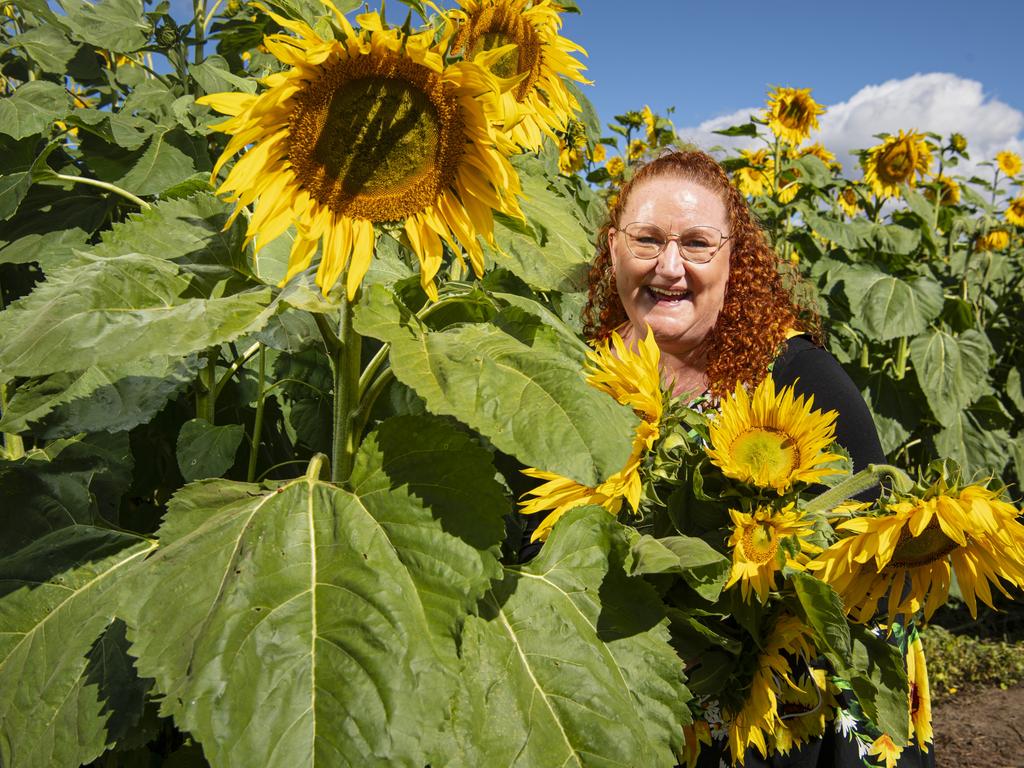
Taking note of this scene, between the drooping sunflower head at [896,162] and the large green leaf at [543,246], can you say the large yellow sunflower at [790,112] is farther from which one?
the large green leaf at [543,246]

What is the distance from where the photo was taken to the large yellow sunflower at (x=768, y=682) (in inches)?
49.8

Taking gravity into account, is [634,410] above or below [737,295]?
below

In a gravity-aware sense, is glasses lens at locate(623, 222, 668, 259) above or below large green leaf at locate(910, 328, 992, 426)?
above

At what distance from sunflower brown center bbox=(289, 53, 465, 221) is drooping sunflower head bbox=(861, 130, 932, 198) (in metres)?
4.35

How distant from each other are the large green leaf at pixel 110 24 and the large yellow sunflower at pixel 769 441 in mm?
2168

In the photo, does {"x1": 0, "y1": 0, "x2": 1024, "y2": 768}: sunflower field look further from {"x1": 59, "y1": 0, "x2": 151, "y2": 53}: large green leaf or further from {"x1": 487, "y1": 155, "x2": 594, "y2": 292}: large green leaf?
{"x1": 59, "y1": 0, "x2": 151, "y2": 53}: large green leaf

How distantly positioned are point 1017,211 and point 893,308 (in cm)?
349

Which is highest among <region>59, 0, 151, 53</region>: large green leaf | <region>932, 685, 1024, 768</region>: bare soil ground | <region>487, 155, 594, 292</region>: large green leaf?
<region>59, 0, 151, 53</region>: large green leaf

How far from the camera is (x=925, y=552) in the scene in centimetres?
115

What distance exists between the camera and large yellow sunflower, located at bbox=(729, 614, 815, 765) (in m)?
1.26

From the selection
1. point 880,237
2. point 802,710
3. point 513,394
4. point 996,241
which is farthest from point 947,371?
point 513,394

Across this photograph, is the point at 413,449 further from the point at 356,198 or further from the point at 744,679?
the point at 744,679

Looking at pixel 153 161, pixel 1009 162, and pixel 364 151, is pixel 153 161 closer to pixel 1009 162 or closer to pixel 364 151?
pixel 364 151

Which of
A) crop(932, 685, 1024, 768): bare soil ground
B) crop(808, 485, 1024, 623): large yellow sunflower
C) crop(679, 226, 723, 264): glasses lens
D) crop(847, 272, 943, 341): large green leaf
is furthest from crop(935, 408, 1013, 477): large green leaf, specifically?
crop(808, 485, 1024, 623): large yellow sunflower
